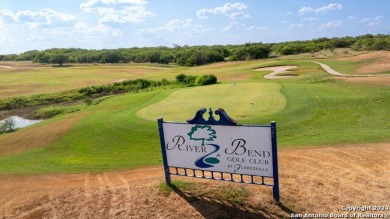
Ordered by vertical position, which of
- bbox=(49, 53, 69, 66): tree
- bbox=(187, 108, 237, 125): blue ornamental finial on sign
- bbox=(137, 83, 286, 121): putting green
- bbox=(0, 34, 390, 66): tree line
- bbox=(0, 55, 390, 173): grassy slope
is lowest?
bbox=(0, 55, 390, 173): grassy slope

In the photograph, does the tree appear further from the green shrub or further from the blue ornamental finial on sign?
the blue ornamental finial on sign

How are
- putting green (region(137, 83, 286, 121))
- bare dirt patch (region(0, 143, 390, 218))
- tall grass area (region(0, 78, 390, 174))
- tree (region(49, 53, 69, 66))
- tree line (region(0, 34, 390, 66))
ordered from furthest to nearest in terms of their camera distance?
tree (region(49, 53, 69, 66)) < tree line (region(0, 34, 390, 66)) < putting green (region(137, 83, 286, 121)) < tall grass area (region(0, 78, 390, 174)) < bare dirt patch (region(0, 143, 390, 218))

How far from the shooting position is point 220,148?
9.17 meters

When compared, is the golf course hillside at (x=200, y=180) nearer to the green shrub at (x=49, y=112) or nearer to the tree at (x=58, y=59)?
the green shrub at (x=49, y=112)

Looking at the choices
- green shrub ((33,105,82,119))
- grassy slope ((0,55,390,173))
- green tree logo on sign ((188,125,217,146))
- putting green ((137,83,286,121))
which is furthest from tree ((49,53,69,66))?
green tree logo on sign ((188,125,217,146))

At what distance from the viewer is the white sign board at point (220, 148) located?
861 centimetres

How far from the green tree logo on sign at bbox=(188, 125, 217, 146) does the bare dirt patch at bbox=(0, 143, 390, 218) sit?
1.50 metres

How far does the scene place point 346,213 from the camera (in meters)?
7.80

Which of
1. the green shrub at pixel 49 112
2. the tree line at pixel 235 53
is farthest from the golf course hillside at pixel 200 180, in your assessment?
the tree line at pixel 235 53

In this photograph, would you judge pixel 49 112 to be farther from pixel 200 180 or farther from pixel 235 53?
pixel 235 53

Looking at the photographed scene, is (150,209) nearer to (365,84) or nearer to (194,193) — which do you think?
(194,193)

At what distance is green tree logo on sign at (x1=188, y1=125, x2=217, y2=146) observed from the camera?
917 centimetres

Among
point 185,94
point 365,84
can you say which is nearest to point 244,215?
point 185,94

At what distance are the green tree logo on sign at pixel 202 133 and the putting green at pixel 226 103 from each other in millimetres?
9153
